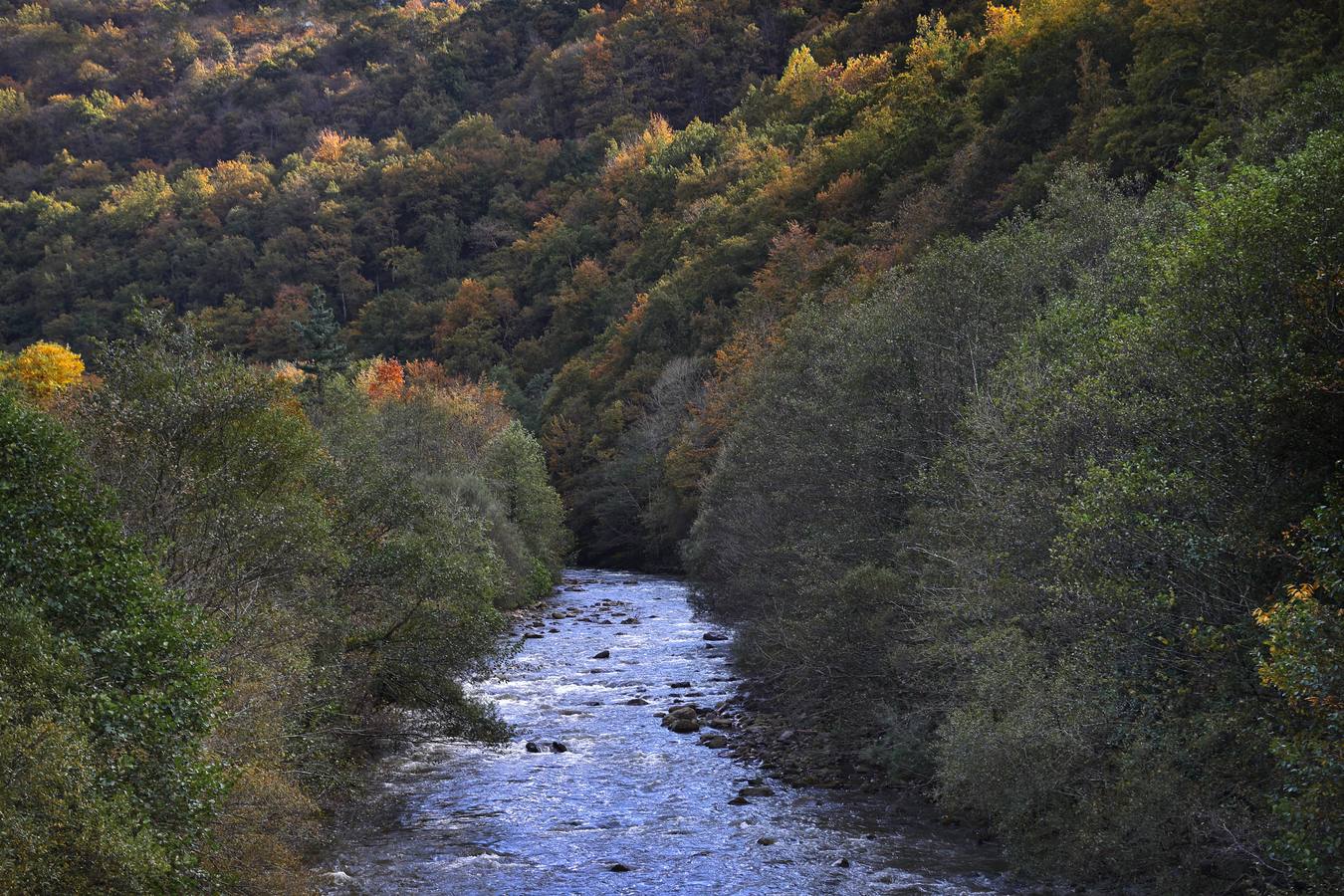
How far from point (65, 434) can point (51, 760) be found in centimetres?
657

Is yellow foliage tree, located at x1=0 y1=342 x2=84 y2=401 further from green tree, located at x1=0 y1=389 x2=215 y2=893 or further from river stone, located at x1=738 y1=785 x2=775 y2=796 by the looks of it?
river stone, located at x1=738 y1=785 x2=775 y2=796

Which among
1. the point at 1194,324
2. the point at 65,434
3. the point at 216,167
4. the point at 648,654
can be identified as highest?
the point at 216,167

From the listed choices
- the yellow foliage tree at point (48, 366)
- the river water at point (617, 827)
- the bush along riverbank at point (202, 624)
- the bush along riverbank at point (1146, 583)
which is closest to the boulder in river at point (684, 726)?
the river water at point (617, 827)

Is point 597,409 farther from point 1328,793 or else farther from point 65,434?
point 1328,793

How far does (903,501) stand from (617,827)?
14335mm

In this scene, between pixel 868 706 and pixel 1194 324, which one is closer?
pixel 1194 324

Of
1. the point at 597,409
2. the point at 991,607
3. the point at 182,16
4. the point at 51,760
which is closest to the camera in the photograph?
the point at 51,760

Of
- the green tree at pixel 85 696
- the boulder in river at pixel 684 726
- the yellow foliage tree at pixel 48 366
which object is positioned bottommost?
the boulder in river at pixel 684 726

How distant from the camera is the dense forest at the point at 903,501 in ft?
43.5

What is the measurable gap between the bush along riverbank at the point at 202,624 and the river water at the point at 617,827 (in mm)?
1383

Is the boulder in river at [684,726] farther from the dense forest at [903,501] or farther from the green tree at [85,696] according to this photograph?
the green tree at [85,696]

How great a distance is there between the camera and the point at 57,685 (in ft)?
38.7

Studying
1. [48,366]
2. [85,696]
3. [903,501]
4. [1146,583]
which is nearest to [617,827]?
[1146,583]

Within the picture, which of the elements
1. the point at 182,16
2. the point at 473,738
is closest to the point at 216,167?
the point at 182,16
